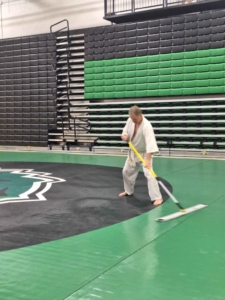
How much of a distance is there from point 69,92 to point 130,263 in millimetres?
11147

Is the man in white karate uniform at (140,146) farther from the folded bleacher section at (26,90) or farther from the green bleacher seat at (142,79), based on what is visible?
the folded bleacher section at (26,90)

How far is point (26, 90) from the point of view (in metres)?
14.4

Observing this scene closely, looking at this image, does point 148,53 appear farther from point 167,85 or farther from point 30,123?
point 30,123

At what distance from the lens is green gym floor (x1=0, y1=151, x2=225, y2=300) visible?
264 cm

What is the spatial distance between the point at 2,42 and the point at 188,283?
14335 millimetres

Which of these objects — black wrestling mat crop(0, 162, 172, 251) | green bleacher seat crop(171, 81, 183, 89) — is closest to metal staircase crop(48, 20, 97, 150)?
green bleacher seat crop(171, 81, 183, 89)

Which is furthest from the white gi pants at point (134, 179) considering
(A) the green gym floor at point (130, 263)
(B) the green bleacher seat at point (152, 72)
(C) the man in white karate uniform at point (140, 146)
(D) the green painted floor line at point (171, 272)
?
(B) the green bleacher seat at point (152, 72)

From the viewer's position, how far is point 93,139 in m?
13.0

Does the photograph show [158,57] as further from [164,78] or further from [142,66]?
[164,78]

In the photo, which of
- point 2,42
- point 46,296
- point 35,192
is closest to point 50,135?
point 2,42

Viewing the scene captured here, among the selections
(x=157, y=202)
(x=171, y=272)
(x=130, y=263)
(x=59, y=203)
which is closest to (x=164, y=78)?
(x=157, y=202)

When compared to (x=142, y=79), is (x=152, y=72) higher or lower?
higher

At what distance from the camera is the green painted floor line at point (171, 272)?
2.59 m

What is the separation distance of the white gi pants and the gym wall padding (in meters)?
6.32
